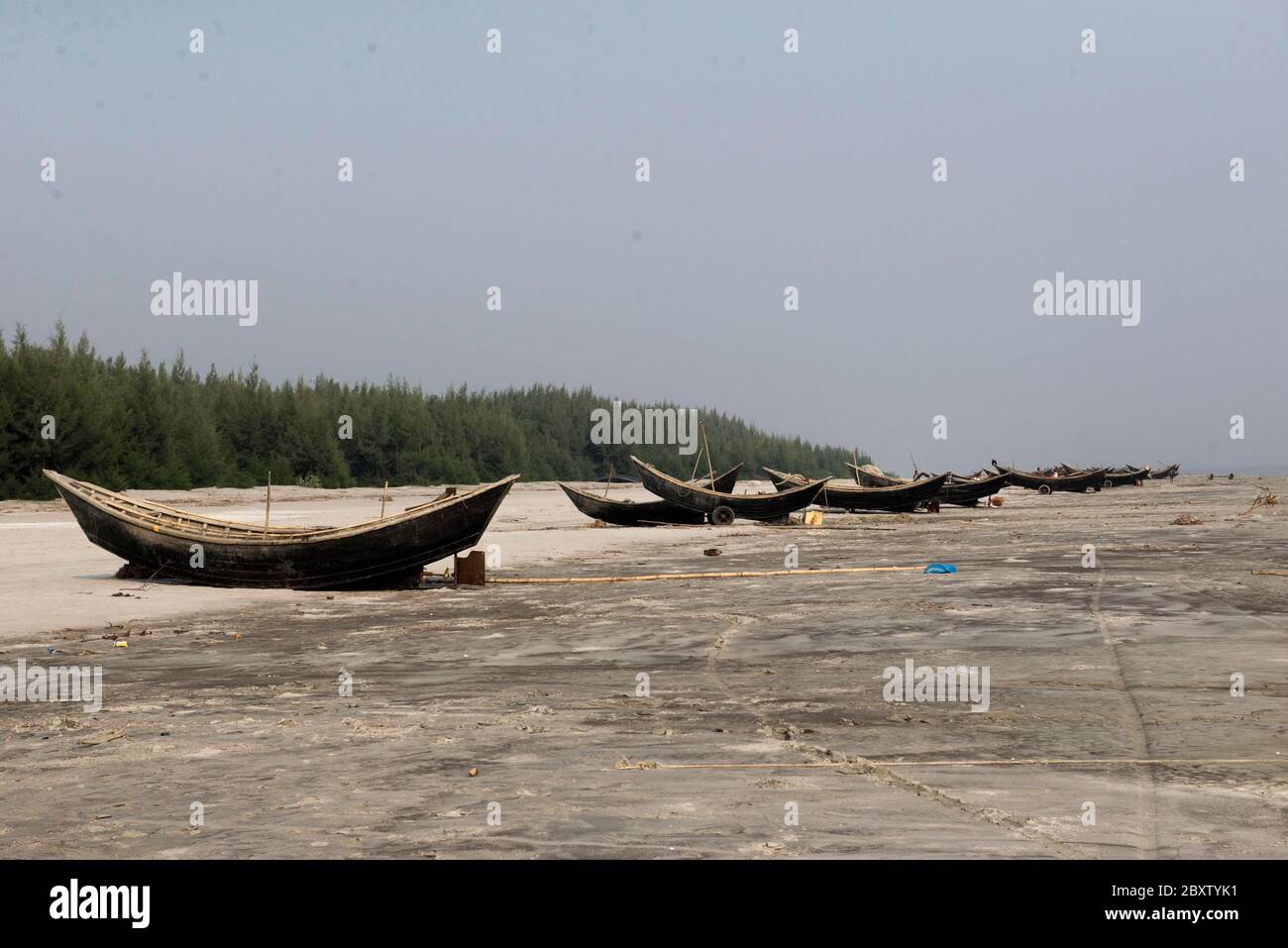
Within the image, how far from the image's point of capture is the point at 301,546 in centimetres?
1766

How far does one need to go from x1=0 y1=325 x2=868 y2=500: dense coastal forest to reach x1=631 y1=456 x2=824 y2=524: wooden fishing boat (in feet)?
28.1

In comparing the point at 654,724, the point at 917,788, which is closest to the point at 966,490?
the point at 654,724

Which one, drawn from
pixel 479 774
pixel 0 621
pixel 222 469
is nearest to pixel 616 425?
pixel 222 469

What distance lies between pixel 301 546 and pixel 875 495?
32206 millimetres

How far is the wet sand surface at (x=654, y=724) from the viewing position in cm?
536

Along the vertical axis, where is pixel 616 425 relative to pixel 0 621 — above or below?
above

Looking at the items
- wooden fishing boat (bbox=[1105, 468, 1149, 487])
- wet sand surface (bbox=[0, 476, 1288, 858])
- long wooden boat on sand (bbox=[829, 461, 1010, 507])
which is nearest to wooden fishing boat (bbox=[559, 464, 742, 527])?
long wooden boat on sand (bbox=[829, 461, 1010, 507])

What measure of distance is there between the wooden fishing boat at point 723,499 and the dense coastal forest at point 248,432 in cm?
858

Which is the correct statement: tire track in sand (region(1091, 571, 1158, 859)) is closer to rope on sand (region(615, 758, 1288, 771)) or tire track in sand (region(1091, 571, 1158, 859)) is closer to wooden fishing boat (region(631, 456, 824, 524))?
rope on sand (region(615, 758, 1288, 771))

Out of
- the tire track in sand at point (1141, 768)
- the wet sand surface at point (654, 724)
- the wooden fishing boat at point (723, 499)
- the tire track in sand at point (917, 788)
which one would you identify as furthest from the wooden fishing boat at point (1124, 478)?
the tire track in sand at point (917, 788)

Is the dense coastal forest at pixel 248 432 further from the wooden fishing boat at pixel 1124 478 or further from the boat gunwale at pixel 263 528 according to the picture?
the wooden fishing boat at pixel 1124 478
